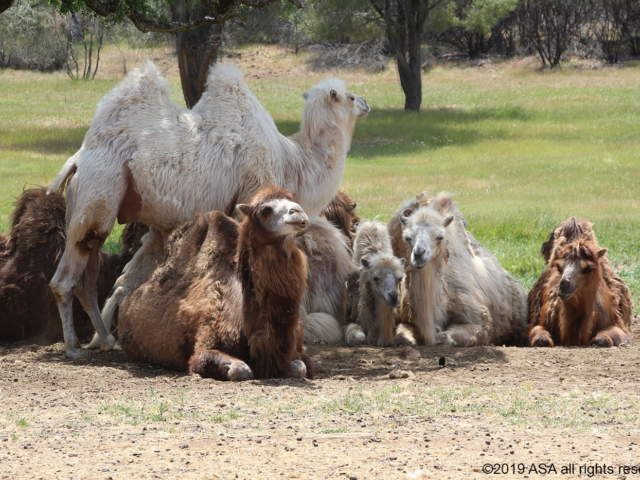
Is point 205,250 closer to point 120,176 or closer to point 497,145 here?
point 120,176

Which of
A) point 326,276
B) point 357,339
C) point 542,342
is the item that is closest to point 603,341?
point 542,342

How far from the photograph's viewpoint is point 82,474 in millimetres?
3996

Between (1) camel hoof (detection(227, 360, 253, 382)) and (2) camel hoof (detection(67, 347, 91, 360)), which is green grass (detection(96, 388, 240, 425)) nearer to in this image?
(1) camel hoof (detection(227, 360, 253, 382))

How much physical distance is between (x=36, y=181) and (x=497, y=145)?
14.3m

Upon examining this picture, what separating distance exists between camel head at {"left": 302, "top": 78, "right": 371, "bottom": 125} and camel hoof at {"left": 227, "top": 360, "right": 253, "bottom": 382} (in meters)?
3.68

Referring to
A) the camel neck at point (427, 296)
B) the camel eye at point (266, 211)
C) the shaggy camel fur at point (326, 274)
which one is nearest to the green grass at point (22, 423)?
the camel eye at point (266, 211)

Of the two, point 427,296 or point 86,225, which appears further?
Result: point 427,296

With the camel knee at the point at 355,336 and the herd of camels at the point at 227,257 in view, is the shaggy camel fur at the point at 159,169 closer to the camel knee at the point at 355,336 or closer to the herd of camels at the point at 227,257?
the herd of camels at the point at 227,257

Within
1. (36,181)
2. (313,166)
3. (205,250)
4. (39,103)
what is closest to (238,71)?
(313,166)

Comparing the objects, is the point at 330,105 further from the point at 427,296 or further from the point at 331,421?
the point at 331,421

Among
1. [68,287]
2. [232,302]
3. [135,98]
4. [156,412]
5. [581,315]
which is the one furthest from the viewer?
[581,315]

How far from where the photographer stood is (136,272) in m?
8.38

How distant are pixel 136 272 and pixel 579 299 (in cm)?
456

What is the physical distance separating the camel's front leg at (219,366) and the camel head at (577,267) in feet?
11.9
